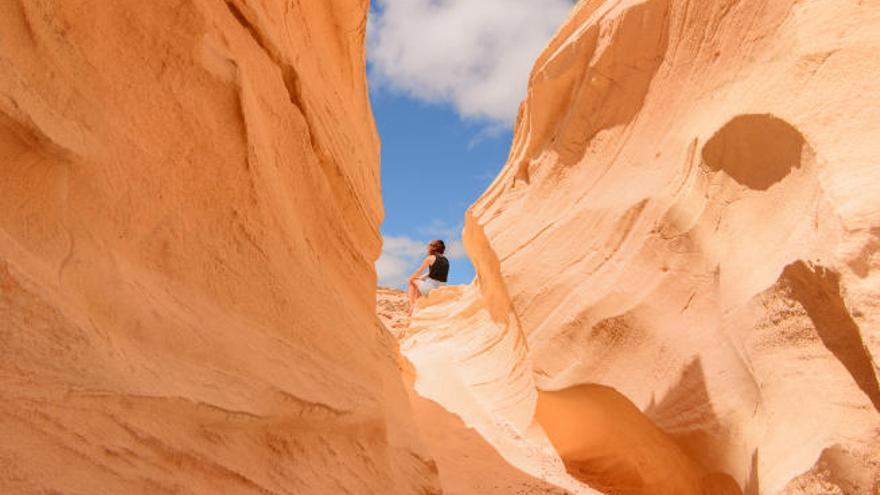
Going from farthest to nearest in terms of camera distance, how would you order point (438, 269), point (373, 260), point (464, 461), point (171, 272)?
point (438, 269), point (464, 461), point (373, 260), point (171, 272)

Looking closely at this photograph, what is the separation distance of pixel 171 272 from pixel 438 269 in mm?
7353

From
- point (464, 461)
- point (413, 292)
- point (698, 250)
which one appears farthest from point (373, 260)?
point (413, 292)

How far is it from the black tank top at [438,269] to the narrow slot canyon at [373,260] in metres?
4.76

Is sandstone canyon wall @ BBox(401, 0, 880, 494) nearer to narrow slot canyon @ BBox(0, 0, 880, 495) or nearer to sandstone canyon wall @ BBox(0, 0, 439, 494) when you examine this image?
narrow slot canyon @ BBox(0, 0, 880, 495)

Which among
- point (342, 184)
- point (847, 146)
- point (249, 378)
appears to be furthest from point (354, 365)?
point (847, 146)

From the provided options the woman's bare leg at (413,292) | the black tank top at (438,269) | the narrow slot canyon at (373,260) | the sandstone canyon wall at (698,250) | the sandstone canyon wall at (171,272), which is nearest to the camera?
the sandstone canyon wall at (171,272)

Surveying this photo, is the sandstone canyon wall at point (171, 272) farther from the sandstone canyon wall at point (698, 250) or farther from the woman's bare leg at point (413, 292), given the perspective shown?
the woman's bare leg at point (413, 292)

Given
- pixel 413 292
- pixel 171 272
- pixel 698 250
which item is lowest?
pixel 171 272

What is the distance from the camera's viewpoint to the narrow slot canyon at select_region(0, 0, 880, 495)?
62.7 inches

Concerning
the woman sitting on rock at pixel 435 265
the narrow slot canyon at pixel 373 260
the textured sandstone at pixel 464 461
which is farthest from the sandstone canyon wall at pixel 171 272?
the woman sitting on rock at pixel 435 265

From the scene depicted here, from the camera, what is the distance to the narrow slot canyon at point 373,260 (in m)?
1.59

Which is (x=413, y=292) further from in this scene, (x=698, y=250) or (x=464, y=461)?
(x=698, y=250)

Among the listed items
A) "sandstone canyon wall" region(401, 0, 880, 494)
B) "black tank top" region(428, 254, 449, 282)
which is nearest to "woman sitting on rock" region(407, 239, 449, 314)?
"black tank top" region(428, 254, 449, 282)

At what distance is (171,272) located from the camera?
1.95 metres
